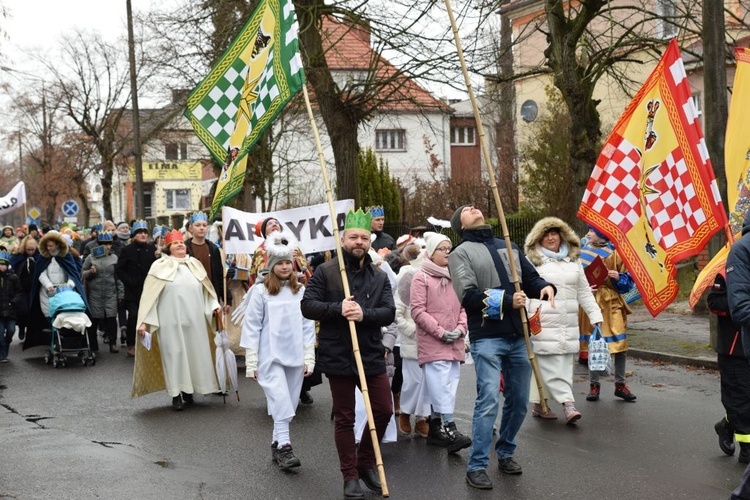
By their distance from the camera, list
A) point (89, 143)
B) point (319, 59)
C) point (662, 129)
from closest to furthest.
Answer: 1. point (662, 129)
2. point (319, 59)
3. point (89, 143)

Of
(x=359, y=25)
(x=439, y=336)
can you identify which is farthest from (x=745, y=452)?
(x=359, y=25)

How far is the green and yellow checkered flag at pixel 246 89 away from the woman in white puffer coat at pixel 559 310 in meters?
2.66

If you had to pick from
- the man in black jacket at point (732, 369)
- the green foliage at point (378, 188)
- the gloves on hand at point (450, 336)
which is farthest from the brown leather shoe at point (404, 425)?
the green foliage at point (378, 188)

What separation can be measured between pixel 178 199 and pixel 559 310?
75844mm

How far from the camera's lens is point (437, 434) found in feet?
27.5

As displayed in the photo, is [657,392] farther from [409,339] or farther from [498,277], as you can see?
[498,277]

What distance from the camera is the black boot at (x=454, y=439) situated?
26.2 ft

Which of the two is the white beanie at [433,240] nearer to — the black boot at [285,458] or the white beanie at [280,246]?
the white beanie at [280,246]

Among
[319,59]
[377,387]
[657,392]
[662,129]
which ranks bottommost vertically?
[657,392]

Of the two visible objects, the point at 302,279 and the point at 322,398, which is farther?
the point at 322,398

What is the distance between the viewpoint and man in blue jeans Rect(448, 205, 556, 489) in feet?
22.6

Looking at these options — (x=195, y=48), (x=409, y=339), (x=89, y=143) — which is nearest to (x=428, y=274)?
(x=409, y=339)

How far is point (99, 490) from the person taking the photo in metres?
6.99

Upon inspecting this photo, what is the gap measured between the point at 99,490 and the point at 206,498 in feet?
2.62
